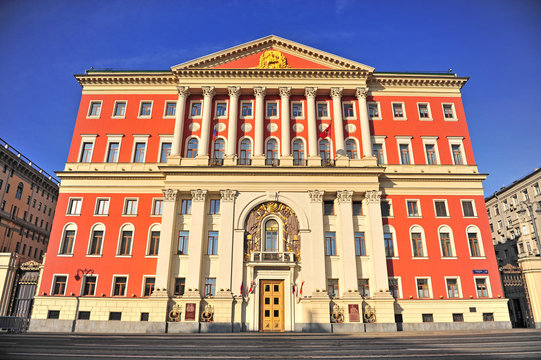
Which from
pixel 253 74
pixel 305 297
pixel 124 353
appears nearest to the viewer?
pixel 124 353

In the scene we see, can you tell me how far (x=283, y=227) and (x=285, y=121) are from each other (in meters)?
11.9

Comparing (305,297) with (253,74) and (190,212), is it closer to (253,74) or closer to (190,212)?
(190,212)

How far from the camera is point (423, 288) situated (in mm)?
34281

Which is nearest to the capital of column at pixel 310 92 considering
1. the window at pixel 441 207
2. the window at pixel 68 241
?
the window at pixel 441 207

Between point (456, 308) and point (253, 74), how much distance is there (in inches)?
1262

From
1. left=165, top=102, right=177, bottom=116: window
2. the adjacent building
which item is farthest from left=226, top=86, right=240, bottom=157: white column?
the adjacent building

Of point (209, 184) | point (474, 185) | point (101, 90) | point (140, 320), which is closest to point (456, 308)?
point (474, 185)

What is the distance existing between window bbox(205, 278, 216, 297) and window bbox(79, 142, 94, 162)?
19.3 m

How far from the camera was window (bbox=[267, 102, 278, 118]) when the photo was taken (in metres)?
40.4

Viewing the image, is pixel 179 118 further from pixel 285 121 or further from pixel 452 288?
pixel 452 288

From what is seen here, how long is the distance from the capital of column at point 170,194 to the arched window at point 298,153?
12.8 metres

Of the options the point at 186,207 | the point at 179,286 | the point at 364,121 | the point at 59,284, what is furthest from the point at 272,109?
the point at 59,284

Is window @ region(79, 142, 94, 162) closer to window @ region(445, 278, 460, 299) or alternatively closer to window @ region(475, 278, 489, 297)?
window @ region(445, 278, 460, 299)

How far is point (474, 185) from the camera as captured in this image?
37.8 metres
